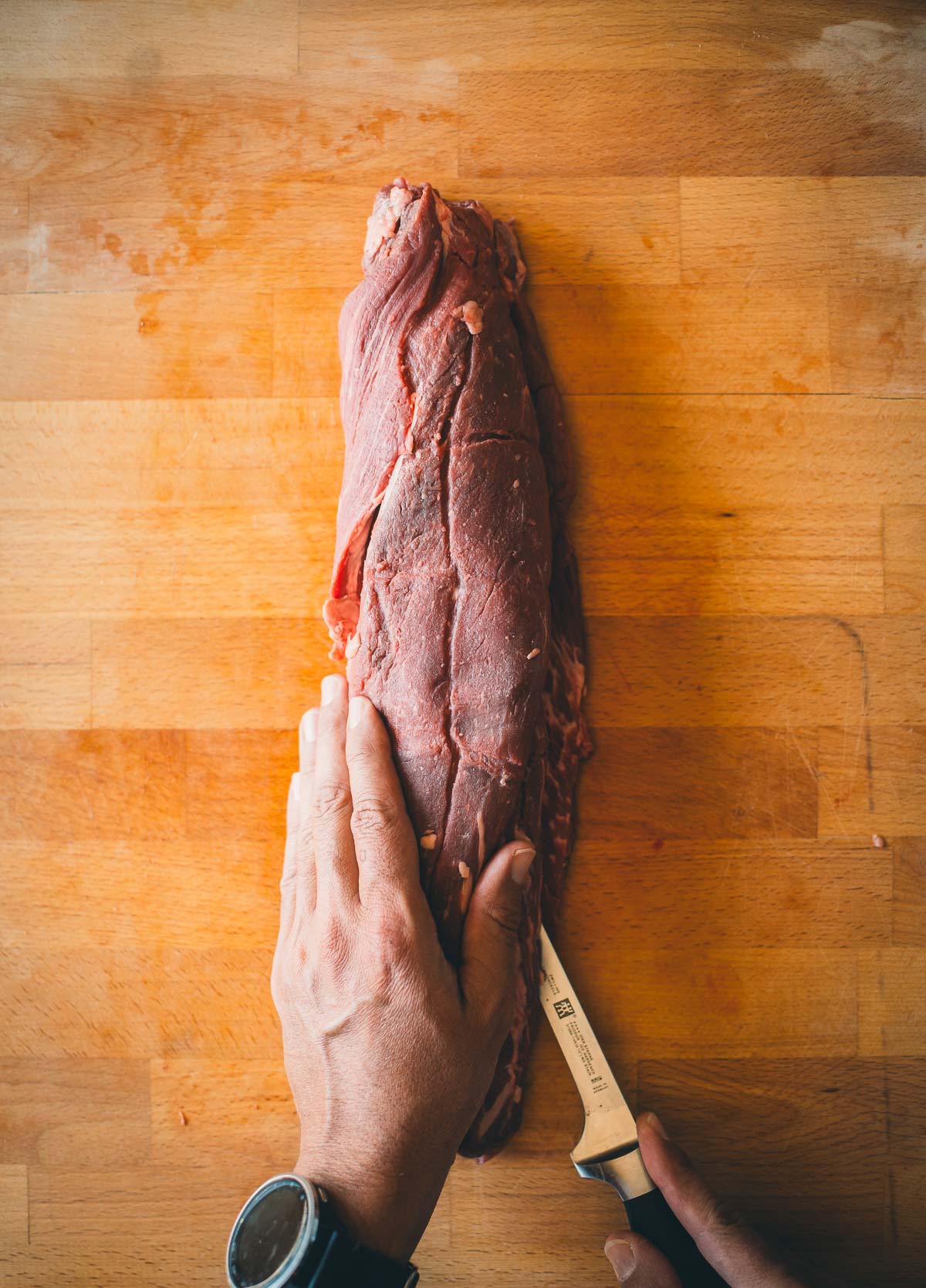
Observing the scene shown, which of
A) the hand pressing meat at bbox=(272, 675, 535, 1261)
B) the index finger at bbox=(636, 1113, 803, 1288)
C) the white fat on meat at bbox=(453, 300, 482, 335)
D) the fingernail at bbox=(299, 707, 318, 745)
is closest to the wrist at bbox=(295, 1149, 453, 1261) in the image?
the hand pressing meat at bbox=(272, 675, 535, 1261)

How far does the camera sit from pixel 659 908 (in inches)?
87.9

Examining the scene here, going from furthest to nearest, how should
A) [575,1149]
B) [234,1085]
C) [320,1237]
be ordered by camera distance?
[234,1085] → [575,1149] → [320,1237]

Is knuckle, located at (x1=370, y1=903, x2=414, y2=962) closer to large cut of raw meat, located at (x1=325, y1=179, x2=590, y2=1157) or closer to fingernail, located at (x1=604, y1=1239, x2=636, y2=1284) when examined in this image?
large cut of raw meat, located at (x1=325, y1=179, x2=590, y2=1157)

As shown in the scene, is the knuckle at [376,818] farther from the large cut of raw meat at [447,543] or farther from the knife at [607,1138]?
the knife at [607,1138]

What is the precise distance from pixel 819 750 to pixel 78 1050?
2248 mm

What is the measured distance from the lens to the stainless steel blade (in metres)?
2.07

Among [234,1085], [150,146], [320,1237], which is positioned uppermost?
[150,146]

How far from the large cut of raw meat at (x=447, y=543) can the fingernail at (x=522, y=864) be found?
0.18 feet

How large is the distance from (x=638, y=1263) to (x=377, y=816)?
135 cm

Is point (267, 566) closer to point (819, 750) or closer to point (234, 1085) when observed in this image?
point (234, 1085)

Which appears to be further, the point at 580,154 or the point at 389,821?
the point at 580,154

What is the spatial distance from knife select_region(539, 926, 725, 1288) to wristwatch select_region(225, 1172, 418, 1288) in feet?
1.86

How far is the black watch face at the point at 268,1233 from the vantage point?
169 centimetres

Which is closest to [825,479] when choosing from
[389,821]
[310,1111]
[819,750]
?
[819,750]
